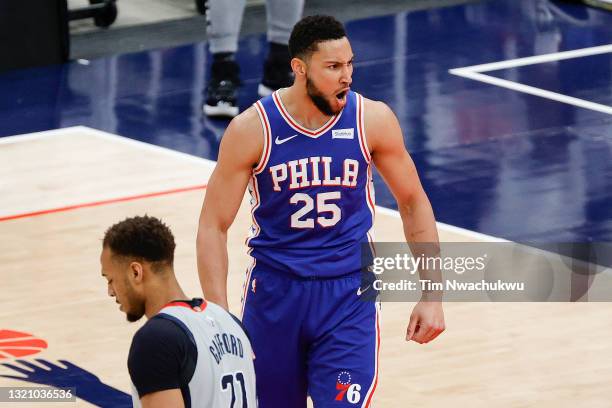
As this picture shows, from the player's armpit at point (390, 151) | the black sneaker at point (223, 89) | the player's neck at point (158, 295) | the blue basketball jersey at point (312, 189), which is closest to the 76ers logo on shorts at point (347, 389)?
the blue basketball jersey at point (312, 189)

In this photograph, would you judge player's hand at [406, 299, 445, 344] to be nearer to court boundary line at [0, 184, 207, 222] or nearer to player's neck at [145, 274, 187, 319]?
player's neck at [145, 274, 187, 319]

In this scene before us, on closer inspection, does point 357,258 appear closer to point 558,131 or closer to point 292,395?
point 292,395

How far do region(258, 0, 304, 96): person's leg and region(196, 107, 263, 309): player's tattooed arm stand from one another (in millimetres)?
5817

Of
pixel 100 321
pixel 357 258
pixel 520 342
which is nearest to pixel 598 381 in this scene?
pixel 520 342

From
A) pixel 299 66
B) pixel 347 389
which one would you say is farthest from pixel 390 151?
pixel 347 389

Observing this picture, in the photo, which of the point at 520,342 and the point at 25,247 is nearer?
the point at 520,342

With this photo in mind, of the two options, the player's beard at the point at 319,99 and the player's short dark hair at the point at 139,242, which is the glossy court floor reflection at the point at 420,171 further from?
the player's short dark hair at the point at 139,242

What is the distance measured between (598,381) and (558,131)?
4.17m

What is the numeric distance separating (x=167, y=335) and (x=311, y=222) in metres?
1.48

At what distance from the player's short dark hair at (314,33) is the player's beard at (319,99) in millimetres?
109

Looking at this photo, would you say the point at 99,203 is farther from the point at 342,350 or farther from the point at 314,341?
the point at 342,350

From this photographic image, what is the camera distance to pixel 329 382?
579 centimetres

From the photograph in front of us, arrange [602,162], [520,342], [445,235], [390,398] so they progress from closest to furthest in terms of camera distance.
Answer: [390,398] → [520,342] → [445,235] → [602,162]

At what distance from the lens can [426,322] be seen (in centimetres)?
583
